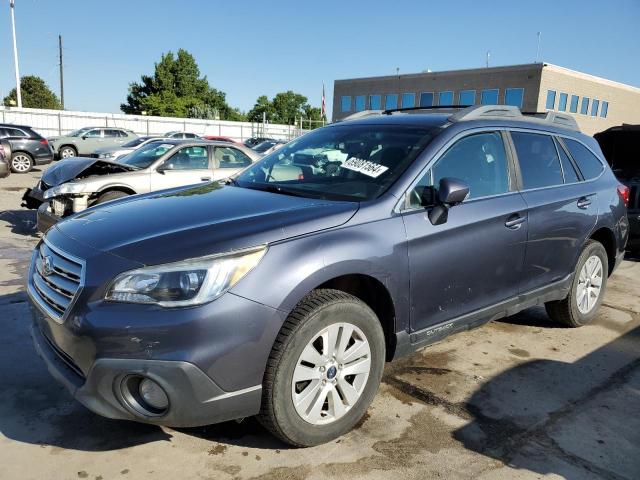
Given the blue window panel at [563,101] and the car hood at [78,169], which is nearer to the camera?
the car hood at [78,169]

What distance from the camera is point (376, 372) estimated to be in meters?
2.89

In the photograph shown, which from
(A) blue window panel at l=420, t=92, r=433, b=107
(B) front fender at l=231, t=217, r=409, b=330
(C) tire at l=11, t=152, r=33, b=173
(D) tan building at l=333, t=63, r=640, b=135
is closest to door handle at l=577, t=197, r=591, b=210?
(B) front fender at l=231, t=217, r=409, b=330

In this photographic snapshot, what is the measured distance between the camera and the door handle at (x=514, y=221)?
141 inches

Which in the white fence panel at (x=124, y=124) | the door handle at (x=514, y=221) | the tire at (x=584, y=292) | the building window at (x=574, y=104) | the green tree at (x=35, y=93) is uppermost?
the green tree at (x=35, y=93)

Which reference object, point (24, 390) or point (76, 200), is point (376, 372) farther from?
point (76, 200)

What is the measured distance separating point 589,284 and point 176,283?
3913 millimetres

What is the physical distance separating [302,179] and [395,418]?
1621 millimetres

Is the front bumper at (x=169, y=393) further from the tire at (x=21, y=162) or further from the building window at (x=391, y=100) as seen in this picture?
the building window at (x=391, y=100)

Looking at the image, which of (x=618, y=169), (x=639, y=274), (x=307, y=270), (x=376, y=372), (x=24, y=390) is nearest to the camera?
(x=307, y=270)

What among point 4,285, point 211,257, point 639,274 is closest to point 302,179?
point 211,257

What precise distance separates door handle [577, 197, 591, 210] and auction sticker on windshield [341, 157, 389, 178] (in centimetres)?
203

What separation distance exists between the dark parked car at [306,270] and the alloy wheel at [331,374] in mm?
11

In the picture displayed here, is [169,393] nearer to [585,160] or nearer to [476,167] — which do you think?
[476,167]

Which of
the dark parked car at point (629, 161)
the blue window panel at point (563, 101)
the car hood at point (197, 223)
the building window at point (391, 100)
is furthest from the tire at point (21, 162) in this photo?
the blue window panel at point (563, 101)
